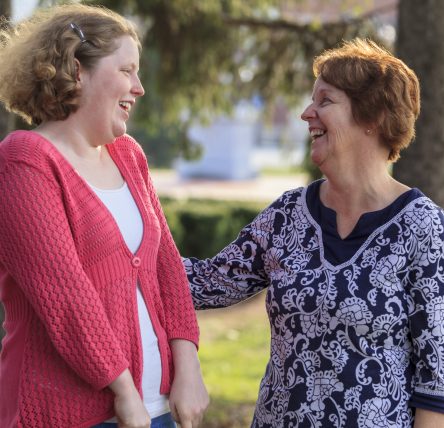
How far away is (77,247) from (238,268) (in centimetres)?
75

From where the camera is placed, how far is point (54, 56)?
6.73ft

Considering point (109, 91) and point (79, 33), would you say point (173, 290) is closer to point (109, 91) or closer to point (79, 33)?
point (109, 91)

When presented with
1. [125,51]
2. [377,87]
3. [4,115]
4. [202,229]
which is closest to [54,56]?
[125,51]

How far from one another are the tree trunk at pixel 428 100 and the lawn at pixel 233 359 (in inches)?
88.5

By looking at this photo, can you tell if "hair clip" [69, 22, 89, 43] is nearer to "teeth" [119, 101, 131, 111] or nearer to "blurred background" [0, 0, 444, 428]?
"teeth" [119, 101, 131, 111]

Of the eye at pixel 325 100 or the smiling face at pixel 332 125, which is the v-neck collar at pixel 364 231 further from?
the eye at pixel 325 100

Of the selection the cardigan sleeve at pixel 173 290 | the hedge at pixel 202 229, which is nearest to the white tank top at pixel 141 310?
the cardigan sleeve at pixel 173 290

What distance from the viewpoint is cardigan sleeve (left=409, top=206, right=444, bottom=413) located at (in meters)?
2.22

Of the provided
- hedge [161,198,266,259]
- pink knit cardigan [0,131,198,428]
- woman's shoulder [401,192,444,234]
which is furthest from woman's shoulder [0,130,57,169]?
hedge [161,198,266,259]

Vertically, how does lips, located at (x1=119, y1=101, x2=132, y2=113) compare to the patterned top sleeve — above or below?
above

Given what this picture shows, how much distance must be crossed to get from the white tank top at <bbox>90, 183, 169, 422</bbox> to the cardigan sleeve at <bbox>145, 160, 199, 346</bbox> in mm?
113

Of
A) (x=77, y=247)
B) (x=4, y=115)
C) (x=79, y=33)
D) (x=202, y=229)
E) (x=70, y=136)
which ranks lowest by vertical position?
(x=77, y=247)

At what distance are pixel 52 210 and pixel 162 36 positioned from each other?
211 inches

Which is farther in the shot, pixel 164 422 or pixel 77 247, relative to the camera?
pixel 164 422
